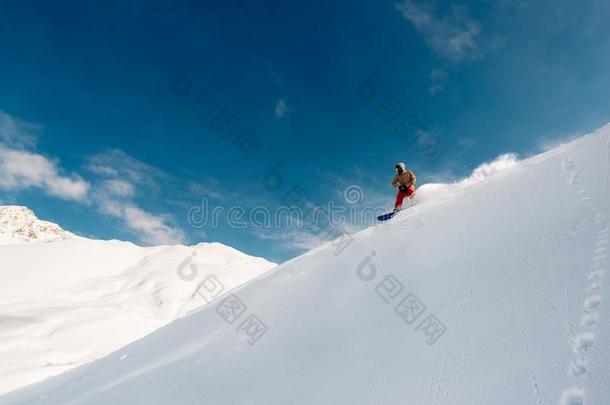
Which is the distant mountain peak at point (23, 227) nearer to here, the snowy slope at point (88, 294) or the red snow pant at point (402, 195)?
the snowy slope at point (88, 294)

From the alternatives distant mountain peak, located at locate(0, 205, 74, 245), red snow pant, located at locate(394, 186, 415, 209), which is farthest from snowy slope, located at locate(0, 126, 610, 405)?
distant mountain peak, located at locate(0, 205, 74, 245)

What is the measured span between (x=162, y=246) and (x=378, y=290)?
96.4 ft

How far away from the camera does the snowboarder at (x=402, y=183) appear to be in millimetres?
9867

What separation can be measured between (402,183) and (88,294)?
20091 mm

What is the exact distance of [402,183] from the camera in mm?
9961

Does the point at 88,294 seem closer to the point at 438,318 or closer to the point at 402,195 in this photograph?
the point at 402,195

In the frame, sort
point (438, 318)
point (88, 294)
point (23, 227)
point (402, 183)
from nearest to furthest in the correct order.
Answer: point (438, 318), point (402, 183), point (88, 294), point (23, 227)

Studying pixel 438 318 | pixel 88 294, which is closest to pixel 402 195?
pixel 438 318

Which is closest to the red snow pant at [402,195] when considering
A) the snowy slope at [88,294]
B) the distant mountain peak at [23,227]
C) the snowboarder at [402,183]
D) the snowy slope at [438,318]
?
the snowboarder at [402,183]

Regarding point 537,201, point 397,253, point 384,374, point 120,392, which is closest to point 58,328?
point 120,392

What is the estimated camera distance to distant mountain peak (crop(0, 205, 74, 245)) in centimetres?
17325

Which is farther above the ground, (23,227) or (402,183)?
(23,227)

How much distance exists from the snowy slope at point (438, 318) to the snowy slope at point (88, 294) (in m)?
8.47

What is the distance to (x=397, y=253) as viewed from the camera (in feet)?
19.8
